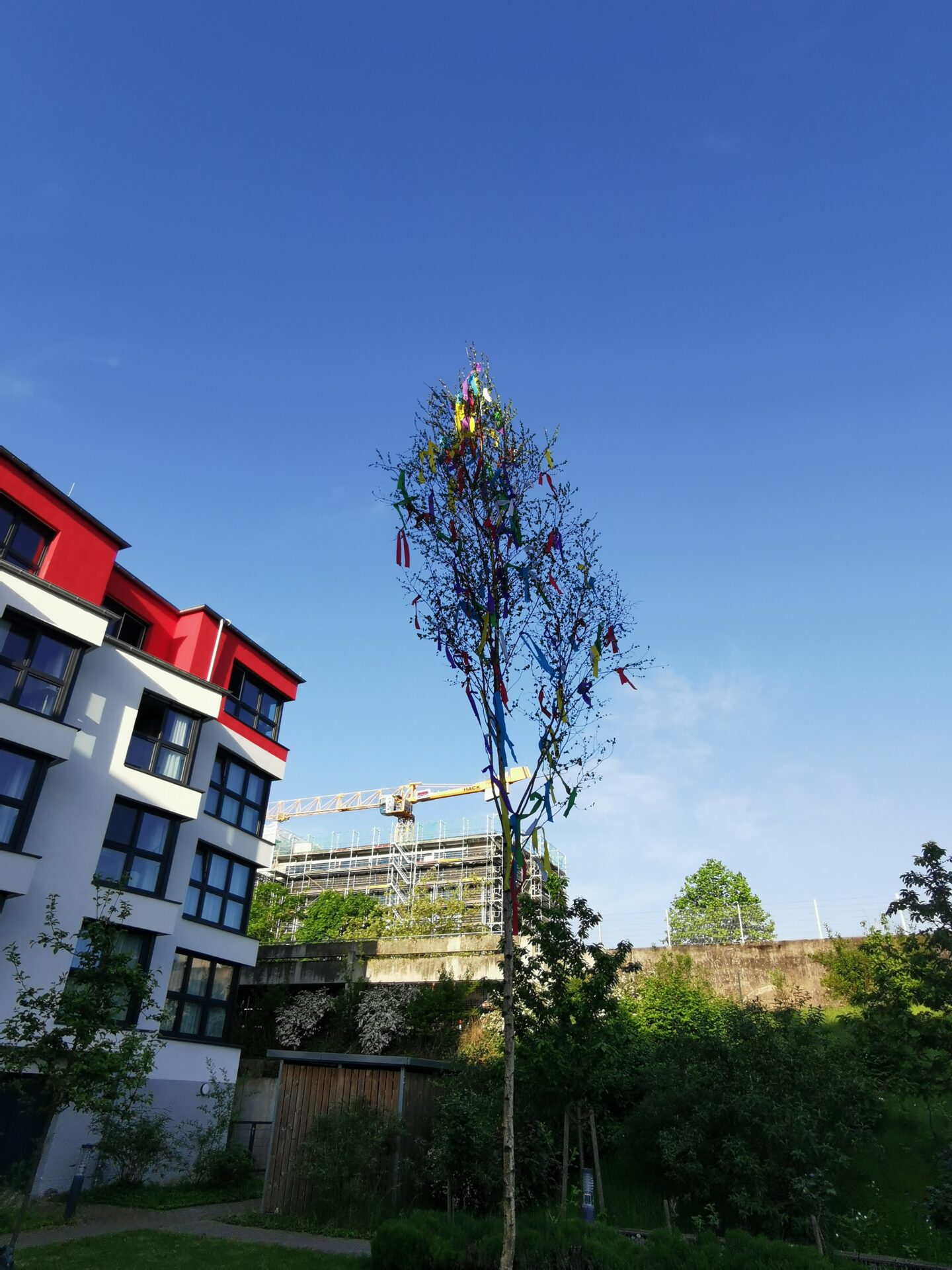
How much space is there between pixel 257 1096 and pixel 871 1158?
15.3 meters

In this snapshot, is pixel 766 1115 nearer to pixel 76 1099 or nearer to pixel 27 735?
pixel 76 1099

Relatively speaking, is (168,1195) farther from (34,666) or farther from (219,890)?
(34,666)

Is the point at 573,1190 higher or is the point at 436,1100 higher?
the point at 436,1100

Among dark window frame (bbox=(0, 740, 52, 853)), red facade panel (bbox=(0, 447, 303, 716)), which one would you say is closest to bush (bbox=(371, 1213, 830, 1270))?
dark window frame (bbox=(0, 740, 52, 853))

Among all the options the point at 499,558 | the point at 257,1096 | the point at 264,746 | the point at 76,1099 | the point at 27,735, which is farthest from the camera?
the point at 264,746

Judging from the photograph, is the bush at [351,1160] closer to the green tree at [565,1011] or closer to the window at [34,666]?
the green tree at [565,1011]

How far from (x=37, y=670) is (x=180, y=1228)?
37.3 ft

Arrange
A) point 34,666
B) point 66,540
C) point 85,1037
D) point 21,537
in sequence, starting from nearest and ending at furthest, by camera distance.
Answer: point 85,1037, point 34,666, point 21,537, point 66,540

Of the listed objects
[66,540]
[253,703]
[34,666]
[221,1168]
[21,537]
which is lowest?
[221,1168]

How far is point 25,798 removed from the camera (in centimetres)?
1703

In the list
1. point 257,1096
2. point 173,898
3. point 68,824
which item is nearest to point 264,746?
point 173,898

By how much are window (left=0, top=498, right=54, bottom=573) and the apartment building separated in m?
0.04

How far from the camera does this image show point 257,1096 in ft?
72.1

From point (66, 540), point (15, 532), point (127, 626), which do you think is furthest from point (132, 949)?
point (15, 532)
